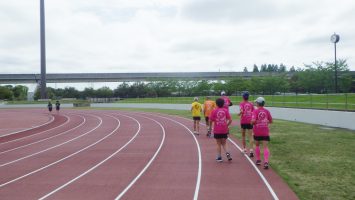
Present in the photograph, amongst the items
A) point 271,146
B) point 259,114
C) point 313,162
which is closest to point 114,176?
point 259,114

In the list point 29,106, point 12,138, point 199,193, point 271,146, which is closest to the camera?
point 199,193

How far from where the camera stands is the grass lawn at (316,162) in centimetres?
856

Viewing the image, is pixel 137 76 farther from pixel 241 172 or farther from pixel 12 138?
pixel 241 172

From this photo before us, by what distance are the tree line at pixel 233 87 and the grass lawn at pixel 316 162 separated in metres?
39.8

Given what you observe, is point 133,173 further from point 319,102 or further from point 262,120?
point 319,102

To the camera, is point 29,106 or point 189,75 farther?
point 189,75

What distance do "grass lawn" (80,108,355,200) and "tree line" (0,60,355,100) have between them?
131 ft

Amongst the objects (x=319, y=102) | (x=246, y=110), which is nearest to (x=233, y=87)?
(x=319, y=102)

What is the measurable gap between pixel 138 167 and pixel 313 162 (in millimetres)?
4537

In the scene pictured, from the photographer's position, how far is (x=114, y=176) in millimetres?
10484

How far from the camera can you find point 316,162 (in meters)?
11.6

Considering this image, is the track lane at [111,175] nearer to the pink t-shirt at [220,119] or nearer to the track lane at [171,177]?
the track lane at [171,177]

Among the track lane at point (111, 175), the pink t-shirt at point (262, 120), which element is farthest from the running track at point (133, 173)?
the pink t-shirt at point (262, 120)

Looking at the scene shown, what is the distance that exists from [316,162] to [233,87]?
57361 millimetres
